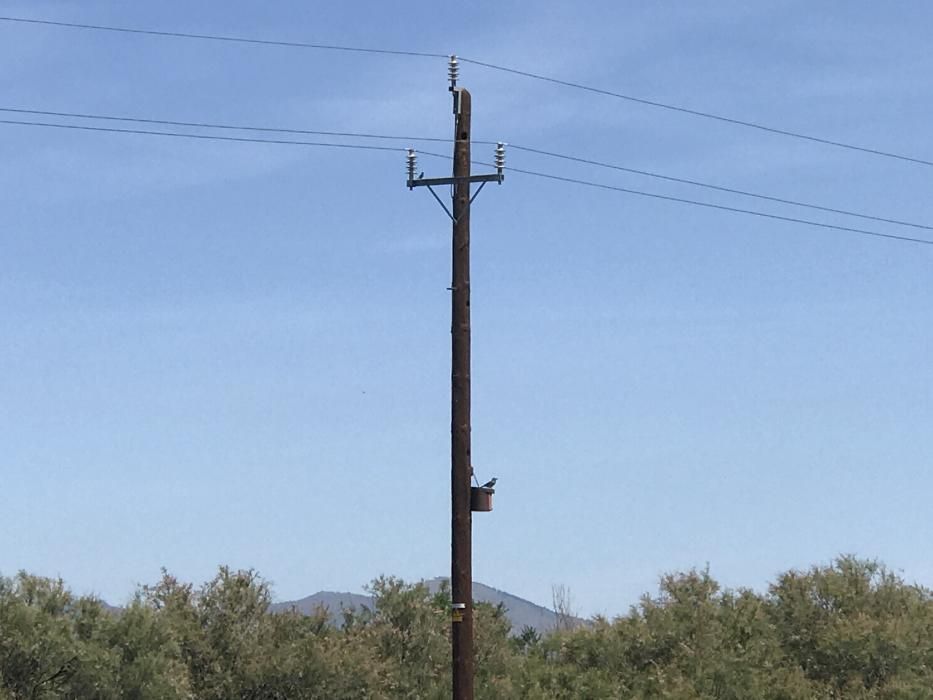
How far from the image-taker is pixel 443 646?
51.8m

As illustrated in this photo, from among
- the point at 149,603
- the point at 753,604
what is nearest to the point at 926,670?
the point at 753,604

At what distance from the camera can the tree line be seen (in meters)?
40.8

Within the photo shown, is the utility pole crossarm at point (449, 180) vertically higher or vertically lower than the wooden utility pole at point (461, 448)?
higher

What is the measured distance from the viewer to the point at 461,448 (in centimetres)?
2669

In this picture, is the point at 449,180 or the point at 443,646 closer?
the point at 449,180

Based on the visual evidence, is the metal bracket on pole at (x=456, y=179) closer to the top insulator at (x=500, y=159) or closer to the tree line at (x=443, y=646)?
the top insulator at (x=500, y=159)

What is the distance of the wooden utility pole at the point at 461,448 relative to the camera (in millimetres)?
26547

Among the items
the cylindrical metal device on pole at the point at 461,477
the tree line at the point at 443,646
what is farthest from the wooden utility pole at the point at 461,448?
the tree line at the point at 443,646

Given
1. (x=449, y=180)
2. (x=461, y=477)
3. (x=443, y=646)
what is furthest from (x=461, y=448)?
(x=443, y=646)

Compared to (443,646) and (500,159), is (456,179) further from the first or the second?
(443,646)

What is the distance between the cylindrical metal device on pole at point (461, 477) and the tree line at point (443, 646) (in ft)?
52.9

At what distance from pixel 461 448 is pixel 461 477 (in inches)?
19.5

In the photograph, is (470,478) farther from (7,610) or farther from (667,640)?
(667,640)

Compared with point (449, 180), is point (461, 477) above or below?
below
